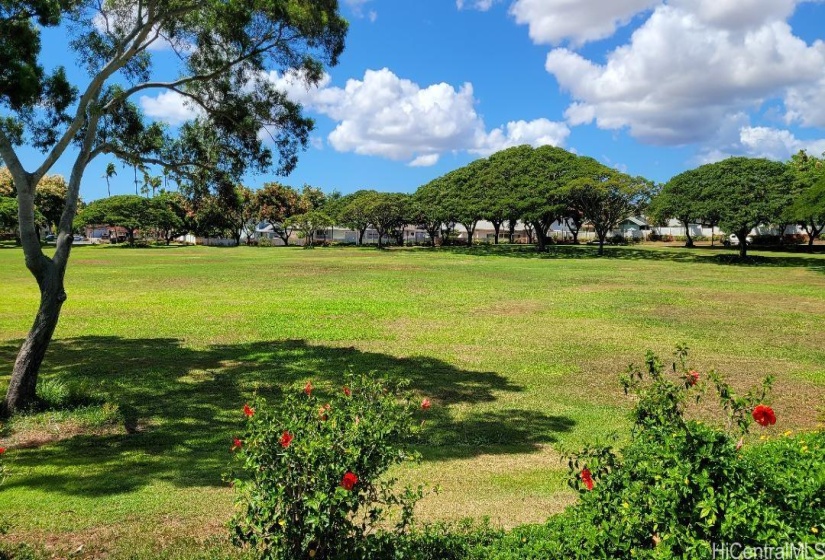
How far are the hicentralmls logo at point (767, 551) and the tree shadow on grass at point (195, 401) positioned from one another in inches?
131

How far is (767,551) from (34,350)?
849 centimetres

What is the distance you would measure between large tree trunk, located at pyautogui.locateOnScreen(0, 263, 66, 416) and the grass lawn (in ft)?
1.51

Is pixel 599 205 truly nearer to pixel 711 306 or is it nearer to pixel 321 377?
pixel 711 306

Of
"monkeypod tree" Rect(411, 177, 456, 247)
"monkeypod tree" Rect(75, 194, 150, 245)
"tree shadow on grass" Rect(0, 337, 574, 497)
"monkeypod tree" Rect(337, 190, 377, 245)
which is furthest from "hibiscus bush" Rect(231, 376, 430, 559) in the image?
"monkeypod tree" Rect(75, 194, 150, 245)

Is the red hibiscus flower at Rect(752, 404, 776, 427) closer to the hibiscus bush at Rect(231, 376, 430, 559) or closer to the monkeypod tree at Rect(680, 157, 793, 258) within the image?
the hibiscus bush at Rect(231, 376, 430, 559)

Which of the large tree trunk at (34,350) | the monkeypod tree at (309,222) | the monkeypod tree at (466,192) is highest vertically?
the monkeypod tree at (466,192)

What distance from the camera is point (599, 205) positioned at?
52.0 meters

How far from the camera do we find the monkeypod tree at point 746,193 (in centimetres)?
4056

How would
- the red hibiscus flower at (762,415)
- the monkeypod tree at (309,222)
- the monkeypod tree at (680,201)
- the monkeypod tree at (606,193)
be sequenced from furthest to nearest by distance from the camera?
1. the monkeypod tree at (309,222)
2. the monkeypod tree at (606,193)
3. the monkeypod tree at (680,201)
4. the red hibiscus flower at (762,415)

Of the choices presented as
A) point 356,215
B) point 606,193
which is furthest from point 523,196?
point 356,215

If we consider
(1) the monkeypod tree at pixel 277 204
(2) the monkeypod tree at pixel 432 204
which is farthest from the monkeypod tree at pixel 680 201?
(1) the monkeypod tree at pixel 277 204

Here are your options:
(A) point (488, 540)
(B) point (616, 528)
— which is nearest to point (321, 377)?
(A) point (488, 540)

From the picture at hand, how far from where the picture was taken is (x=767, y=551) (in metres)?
2.53

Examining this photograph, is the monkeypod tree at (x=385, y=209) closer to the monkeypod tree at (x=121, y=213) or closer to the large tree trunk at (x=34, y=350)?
the monkeypod tree at (x=121, y=213)
